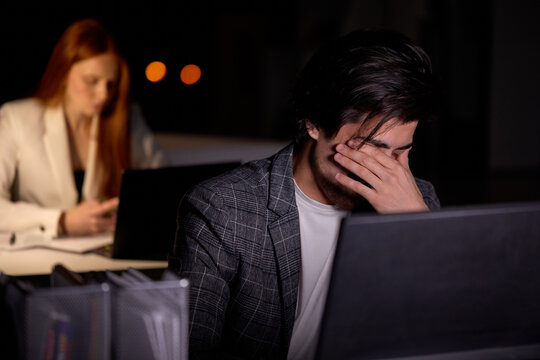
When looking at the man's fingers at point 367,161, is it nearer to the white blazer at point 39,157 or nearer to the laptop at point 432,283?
the laptop at point 432,283

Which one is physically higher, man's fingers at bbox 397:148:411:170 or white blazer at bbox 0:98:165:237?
man's fingers at bbox 397:148:411:170

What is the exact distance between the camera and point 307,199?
150 centimetres

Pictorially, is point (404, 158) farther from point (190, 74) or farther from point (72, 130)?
point (190, 74)

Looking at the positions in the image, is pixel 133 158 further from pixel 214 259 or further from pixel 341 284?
pixel 341 284

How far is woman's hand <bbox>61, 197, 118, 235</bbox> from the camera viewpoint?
2.17 meters

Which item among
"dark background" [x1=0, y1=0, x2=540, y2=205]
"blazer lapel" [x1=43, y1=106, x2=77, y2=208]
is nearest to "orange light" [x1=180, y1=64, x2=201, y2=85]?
"dark background" [x1=0, y1=0, x2=540, y2=205]

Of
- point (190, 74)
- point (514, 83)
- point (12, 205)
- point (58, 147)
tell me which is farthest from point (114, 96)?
point (190, 74)

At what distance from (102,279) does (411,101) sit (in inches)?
33.8

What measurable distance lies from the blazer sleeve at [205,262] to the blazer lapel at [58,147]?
54.0 inches

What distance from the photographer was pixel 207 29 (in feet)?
31.8

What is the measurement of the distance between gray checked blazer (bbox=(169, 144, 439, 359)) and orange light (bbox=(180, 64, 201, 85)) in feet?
27.7

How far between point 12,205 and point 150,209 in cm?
78

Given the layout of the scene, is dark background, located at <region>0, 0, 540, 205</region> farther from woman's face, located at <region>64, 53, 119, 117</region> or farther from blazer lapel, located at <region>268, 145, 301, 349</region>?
blazer lapel, located at <region>268, 145, 301, 349</region>

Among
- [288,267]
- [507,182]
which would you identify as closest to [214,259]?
[288,267]
